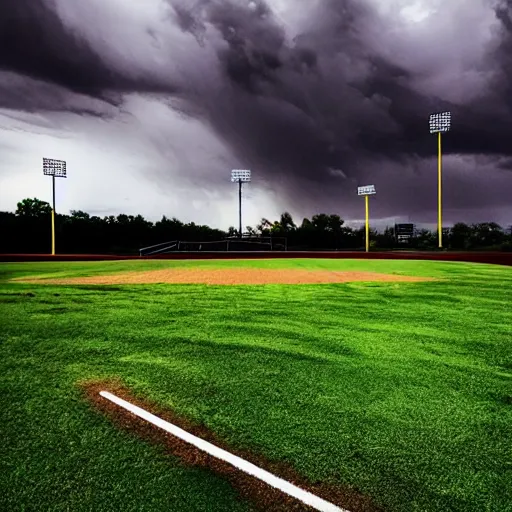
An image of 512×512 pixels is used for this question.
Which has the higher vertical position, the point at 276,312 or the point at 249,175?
the point at 249,175

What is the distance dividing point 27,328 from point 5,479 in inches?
132

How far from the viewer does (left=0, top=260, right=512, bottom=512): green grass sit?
2053 mm

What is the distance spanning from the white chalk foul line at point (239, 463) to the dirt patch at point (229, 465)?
0.09 feet

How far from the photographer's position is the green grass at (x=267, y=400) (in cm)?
205

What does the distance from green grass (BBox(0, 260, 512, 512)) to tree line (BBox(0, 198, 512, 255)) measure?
102 feet

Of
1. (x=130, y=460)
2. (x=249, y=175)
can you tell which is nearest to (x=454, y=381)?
(x=130, y=460)

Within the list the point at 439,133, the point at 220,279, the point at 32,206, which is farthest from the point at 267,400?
the point at 32,206

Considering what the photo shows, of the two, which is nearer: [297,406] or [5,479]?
[5,479]

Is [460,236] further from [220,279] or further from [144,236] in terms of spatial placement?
[220,279]

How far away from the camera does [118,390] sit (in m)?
3.22

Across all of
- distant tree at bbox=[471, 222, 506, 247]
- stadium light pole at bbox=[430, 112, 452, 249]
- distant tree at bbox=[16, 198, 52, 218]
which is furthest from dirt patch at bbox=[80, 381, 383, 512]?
distant tree at bbox=[16, 198, 52, 218]

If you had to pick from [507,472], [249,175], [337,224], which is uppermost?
[249,175]

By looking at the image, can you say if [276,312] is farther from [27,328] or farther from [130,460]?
[130,460]

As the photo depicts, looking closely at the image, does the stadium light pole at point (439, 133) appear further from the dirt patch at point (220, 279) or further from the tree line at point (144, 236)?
the dirt patch at point (220, 279)
